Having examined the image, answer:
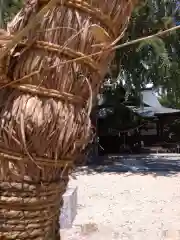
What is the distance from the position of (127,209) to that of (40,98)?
589 cm

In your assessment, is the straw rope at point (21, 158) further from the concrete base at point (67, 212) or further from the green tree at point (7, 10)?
the concrete base at point (67, 212)

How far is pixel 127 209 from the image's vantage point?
6.73 metres

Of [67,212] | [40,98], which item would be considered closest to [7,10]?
[67,212]

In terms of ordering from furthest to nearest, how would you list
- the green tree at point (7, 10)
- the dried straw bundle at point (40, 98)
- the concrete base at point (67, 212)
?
the concrete base at point (67, 212) < the green tree at point (7, 10) < the dried straw bundle at point (40, 98)

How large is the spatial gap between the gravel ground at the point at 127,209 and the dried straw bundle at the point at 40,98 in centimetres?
393

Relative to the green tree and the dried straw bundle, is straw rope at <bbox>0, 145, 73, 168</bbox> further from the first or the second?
the green tree

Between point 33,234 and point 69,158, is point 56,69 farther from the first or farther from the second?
point 33,234

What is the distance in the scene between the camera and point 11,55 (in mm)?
1089

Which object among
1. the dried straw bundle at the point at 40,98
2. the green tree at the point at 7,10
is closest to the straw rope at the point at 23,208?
the dried straw bundle at the point at 40,98

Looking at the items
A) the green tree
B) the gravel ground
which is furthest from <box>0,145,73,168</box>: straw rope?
the gravel ground

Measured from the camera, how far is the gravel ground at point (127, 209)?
528 cm

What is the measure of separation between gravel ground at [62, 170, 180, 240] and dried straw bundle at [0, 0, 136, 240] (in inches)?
155

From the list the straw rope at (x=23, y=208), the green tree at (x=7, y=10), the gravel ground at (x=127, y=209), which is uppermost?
the green tree at (x=7, y=10)

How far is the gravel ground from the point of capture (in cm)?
528
